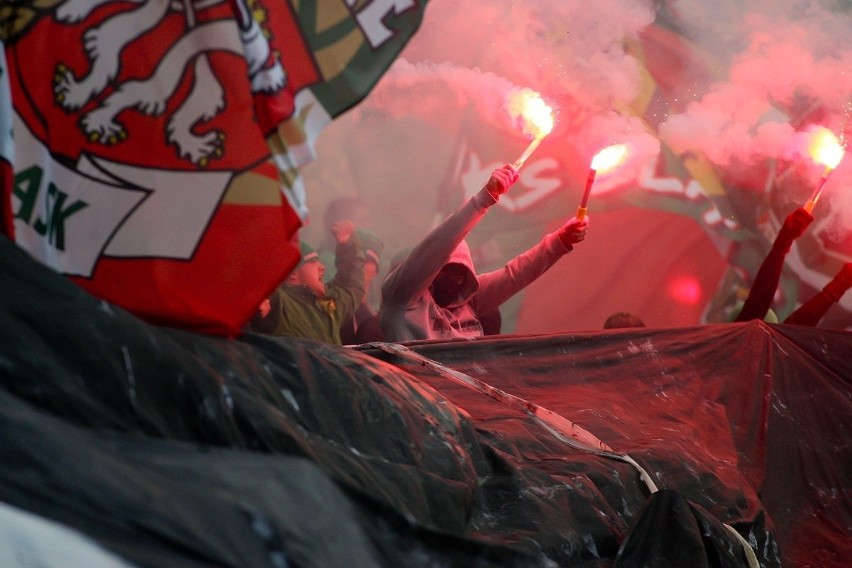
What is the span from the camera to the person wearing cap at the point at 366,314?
3573 mm

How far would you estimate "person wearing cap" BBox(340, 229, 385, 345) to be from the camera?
141 inches

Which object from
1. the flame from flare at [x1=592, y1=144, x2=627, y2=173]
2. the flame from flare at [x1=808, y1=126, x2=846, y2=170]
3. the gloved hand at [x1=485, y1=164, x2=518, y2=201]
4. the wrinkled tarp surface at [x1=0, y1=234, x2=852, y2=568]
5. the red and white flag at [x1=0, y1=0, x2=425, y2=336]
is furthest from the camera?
the flame from flare at [x1=808, y1=126, x2=846, y2=170]

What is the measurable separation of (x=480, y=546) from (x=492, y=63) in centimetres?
354

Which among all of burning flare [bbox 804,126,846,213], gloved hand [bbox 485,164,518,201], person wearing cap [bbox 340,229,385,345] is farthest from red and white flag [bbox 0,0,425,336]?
person wearing cap [bbox 340,229,385,345]

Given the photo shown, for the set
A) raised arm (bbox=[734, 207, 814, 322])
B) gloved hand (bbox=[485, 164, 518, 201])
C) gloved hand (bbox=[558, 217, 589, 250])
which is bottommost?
raised arm (bbox=[734, 207, 814, 322])

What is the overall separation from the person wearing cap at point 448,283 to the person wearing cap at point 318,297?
471mm

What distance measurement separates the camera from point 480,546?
90cm

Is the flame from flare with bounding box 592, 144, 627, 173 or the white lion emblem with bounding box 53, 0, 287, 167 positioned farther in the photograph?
the flame from flare with bounding box 592, 144, 627, 173

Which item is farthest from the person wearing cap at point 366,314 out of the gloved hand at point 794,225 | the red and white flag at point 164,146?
the red and white flag at point 164,146

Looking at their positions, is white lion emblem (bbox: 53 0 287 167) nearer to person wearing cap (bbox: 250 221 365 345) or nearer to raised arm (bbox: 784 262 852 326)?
person wearing cap (bbox: 250 221 365 345)

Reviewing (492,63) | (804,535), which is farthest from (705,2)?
(804,535)

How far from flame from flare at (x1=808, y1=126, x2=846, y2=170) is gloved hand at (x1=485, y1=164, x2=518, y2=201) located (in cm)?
97

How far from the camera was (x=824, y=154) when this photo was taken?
3.04 m

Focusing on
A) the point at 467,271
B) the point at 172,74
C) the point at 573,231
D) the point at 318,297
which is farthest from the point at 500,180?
the point at 172,74
